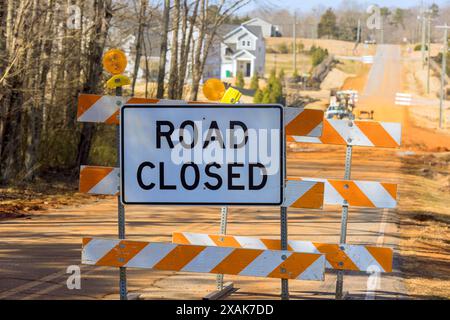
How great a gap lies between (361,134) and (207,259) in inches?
70.8

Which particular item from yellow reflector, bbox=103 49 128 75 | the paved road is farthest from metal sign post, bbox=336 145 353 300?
yellow reflector, bbox=103 49 128 75

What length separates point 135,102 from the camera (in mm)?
8164

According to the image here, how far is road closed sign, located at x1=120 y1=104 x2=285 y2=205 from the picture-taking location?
24.7ft

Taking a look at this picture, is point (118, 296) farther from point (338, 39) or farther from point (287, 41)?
point (338, 39)

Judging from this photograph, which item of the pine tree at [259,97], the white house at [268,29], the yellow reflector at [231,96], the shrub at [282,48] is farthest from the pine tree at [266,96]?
the shrub at [282,48]

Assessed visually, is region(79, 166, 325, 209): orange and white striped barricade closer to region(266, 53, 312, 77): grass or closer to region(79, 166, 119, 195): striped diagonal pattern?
region(79, 166, 119, 195): striped diagonal pattern

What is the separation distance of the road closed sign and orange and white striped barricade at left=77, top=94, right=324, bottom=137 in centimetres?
32

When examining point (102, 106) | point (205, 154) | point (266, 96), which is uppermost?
point (102, 106)

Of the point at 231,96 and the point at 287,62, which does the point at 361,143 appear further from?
the point at 287,62

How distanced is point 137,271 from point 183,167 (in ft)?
10.3

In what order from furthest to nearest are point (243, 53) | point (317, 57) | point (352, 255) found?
point (317, 57)
point (243, 53)
point (352, 255)

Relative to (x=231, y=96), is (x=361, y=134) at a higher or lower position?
lower

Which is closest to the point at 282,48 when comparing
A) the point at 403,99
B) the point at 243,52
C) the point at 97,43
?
the point at 243,52

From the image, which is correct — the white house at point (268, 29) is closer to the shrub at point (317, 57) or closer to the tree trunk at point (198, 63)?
the shrub at point (317, 57)
